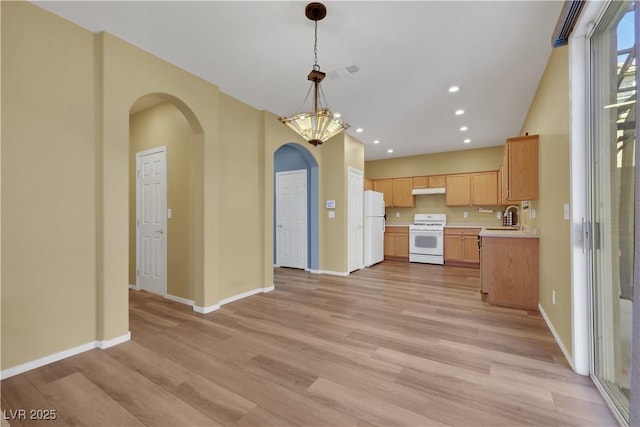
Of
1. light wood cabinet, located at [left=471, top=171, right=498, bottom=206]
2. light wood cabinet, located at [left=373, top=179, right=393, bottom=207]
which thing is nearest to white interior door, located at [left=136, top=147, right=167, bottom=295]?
light wood cabinet, located at [left=373, top=179, right=393, bottom=207]

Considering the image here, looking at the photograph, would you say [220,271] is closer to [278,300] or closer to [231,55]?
[278,300]

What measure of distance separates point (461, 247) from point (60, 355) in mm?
6874

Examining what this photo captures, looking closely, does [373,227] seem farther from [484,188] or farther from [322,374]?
[322,374]

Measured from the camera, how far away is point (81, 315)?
2.40m

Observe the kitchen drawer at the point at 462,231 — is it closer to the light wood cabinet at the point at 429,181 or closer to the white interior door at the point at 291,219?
the light wood cabinet at the point at 429,181

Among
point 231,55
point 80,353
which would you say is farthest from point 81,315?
point 231,55

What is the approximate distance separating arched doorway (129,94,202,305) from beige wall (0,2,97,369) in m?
1.06

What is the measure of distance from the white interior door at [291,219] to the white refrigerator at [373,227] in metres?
1.41

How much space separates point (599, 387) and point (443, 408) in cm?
111

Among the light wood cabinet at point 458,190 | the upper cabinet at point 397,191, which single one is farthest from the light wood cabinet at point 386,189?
the light wood cabinet at point 458,190

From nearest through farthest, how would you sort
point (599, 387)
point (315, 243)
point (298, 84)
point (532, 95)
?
point (599, 387) → point (298, 84) → point (532, 95) → point (315, 243)

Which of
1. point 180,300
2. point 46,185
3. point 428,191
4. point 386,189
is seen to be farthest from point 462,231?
point 46,185

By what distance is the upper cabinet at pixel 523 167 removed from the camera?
10.9 feet

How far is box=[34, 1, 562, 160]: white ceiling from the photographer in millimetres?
2217
